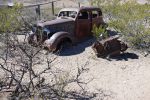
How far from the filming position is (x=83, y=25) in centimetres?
1477

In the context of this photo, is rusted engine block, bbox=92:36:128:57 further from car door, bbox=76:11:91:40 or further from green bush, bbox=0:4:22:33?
green bush, bbox=0:4:22:33

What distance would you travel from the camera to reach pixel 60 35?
44.2 ft

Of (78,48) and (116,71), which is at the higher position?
(78,48)

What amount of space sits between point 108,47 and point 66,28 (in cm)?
245

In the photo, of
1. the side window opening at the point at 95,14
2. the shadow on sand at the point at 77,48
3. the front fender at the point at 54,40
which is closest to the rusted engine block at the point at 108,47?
the shadow on sand at the point at 77,48

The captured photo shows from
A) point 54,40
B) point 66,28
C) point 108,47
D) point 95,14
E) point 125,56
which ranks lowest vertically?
point 125,56

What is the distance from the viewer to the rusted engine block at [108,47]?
41.4 ft

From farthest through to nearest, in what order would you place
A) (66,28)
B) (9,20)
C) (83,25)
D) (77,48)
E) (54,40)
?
(9,20) < (83,25) < (66,28) < (77,48) < (54,40)

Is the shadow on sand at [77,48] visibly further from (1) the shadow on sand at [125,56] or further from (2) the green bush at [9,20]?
(2) the green bush at [9,20]

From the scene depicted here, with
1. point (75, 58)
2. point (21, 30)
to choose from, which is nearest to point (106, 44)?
point (75, 58)

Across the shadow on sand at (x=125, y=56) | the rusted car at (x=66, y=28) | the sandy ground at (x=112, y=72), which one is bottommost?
the sandy ground at (x=112, y=72)

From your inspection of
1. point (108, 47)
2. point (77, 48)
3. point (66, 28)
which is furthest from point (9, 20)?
point (108, 47)

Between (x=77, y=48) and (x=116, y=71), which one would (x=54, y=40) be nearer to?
(x=77, y=48)

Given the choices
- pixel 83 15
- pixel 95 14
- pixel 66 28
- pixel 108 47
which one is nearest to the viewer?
pixel 108 47
